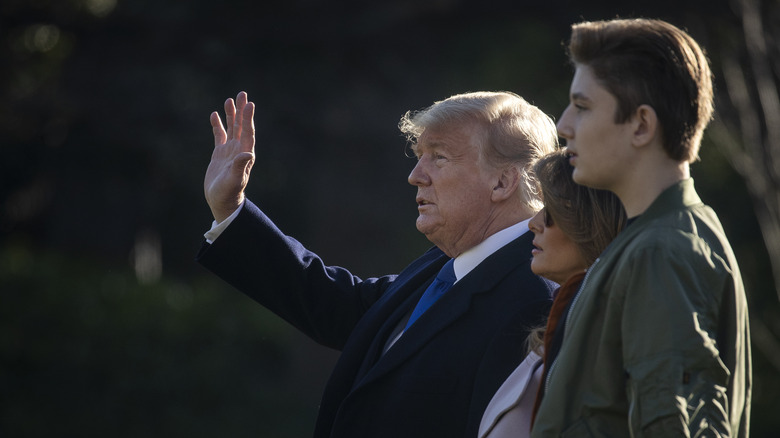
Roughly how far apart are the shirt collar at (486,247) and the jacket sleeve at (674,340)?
1222mm

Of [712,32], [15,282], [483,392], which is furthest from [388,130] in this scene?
[483,392]

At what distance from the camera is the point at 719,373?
1691 mm

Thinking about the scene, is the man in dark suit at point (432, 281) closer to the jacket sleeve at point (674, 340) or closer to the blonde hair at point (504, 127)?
the blonde hair at point (504, 127)

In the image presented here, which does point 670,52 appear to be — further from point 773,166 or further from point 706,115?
point 773,166

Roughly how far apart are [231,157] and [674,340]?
200cm

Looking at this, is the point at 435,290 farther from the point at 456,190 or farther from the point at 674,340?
the point at 674,340

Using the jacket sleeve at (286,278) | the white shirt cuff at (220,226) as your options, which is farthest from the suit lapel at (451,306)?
the white shirt cuff at (220,226)

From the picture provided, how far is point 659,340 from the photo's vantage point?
5.47ft

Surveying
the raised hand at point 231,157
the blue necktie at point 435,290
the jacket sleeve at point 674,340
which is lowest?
the jacket sleeve at point 674,340

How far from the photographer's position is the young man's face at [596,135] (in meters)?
1.85

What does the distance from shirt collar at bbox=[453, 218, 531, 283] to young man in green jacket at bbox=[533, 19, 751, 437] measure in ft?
Answer: 3.39

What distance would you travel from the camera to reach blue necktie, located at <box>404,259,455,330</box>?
299cm

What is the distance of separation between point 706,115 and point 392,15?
7970 millimetres

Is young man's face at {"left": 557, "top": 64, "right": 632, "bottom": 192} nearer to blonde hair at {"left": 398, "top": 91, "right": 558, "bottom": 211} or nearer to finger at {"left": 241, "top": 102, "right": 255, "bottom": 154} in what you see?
blonde hair at {"left": 398, "top": 91, "right": 558, "bottom": 211}
